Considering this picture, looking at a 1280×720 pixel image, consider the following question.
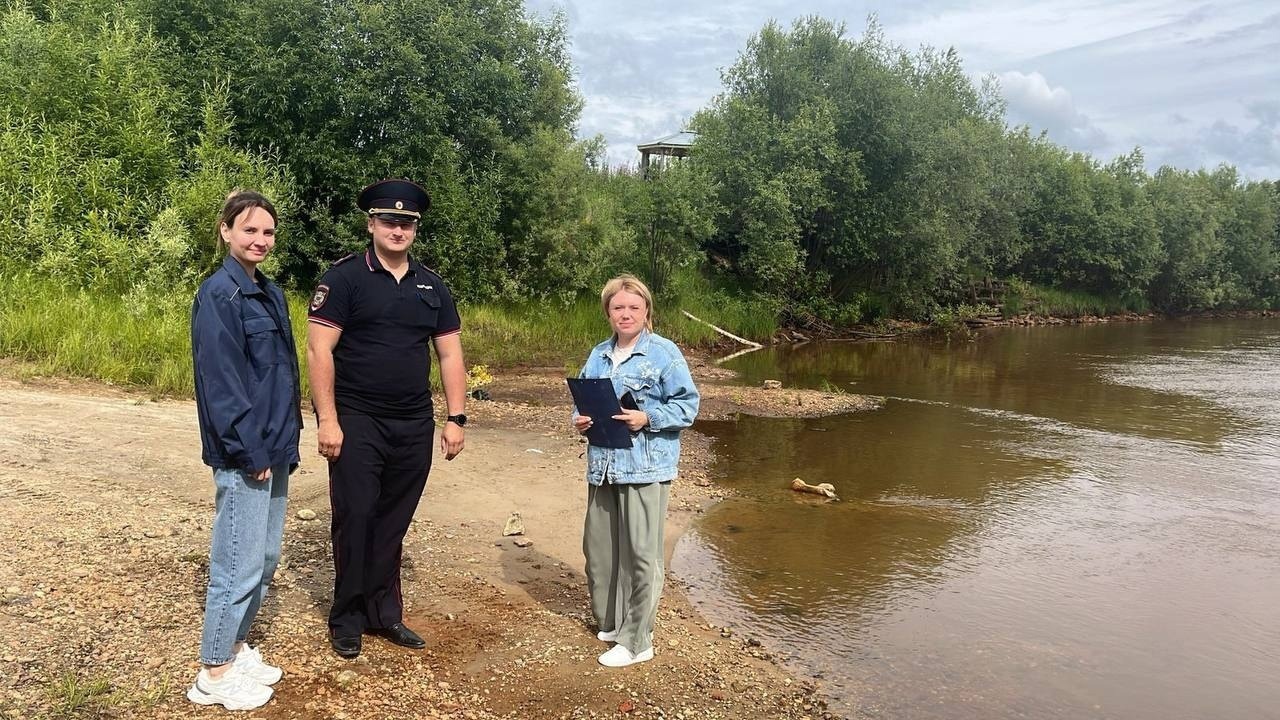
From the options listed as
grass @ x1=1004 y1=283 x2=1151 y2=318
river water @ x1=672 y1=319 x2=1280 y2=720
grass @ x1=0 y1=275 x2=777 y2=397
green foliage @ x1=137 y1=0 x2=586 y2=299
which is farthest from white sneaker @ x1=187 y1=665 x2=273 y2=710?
grass @ x1=1004 y1=283 x2=1151 y2=318

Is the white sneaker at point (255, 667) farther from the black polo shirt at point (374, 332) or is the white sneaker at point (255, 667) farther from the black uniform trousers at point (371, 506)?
the black polo shirt at point (374, 332)

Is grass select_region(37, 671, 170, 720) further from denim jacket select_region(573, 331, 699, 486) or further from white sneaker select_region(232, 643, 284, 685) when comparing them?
denim jacket select_region(573, 331, 699, 486)

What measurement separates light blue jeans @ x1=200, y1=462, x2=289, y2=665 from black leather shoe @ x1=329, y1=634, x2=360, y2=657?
1.88ft

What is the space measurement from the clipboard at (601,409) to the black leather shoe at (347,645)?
4.54ft

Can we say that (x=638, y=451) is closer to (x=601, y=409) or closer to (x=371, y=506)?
(x=601, y=409)

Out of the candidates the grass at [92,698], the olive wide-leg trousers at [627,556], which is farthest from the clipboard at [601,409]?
the grass at [92,698]

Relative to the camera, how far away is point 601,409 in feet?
12.7

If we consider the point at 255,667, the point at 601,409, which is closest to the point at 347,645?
the point at 255,667

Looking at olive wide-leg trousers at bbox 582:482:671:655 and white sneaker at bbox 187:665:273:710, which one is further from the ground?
olive wide-leg trousers at bbox 582:482:671:655

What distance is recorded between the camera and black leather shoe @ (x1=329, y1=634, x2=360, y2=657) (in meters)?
3.73

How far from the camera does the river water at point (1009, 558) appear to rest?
14.9 feet

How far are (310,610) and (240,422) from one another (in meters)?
1.59

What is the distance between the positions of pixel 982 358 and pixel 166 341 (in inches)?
729

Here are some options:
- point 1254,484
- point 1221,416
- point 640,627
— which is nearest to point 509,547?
point 640,627
